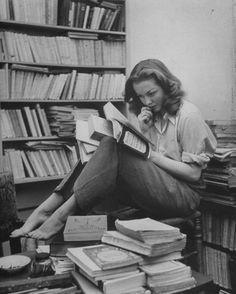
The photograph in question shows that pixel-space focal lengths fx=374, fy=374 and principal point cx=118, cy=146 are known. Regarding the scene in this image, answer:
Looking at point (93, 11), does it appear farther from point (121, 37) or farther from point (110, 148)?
point (110, 148)

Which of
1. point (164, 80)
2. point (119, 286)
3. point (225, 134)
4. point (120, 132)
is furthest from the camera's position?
point (225, 134)

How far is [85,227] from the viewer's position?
1330 millimetres

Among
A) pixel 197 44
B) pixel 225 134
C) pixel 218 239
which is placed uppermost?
pixel 197 44

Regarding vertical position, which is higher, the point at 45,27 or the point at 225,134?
the point at 45,27

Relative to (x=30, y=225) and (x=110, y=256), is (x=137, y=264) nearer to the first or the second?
(x=110, y=256)

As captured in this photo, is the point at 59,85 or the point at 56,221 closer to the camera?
the point at 56,221

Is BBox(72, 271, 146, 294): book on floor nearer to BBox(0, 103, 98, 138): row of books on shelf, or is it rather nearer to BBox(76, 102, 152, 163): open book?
BBox(76, 102, 152, 163): open book

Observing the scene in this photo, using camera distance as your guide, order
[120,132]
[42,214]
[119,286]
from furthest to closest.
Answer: [42,214] → [120,132] → [119,286]

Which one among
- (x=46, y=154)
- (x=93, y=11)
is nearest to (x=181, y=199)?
(x=46, y=154)

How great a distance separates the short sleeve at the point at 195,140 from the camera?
164 centimetres

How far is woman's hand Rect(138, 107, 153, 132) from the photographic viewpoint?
1871mm

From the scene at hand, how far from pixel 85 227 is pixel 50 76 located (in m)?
1.64

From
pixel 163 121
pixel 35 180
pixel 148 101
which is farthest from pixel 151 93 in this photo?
pixel 35 180

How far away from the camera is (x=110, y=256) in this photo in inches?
41.3
